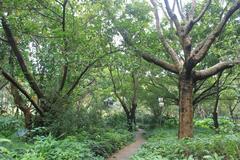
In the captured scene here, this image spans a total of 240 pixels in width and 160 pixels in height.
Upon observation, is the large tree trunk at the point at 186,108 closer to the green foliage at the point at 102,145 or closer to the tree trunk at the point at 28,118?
the green foliage at the point at 102,145

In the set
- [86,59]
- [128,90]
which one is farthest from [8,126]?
[128,90]

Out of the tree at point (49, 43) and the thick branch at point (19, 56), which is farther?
the tree at point (49, 43)

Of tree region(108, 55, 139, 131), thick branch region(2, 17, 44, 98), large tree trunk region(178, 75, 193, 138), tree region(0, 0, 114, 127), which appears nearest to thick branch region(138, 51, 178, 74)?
large tree trunk region(178, 75, 193, 138)

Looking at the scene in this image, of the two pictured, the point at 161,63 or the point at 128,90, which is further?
the point at 128,90

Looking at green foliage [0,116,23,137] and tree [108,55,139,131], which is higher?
tree [108,55,139,131]

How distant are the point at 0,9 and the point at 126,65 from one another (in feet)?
18.1

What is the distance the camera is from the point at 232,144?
282 inches

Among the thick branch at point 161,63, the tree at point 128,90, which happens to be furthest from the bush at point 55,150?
the tree at point 128,90

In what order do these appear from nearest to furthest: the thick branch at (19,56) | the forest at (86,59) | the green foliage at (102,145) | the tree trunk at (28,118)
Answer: the forest at (86,59), the thick branch at (19,56), the green foliage at (102,145), the tree trunk at (28,118)

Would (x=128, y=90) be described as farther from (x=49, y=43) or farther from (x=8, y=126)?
(x=49, y=43)

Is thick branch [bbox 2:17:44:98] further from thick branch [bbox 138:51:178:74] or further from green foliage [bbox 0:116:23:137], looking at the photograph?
thick branch [bbox 138:51:178:74]

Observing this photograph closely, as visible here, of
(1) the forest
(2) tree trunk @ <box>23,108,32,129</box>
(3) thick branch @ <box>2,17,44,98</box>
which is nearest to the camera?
(1) the forest

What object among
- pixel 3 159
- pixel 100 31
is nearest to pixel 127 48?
pixel 100 31

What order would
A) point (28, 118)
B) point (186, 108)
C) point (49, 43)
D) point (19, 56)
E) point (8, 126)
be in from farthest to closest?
1. point (28, 118)
2. point (8, 126)
3. point (49, 43)
4. point (19, 56)
5. point (186, 108)
